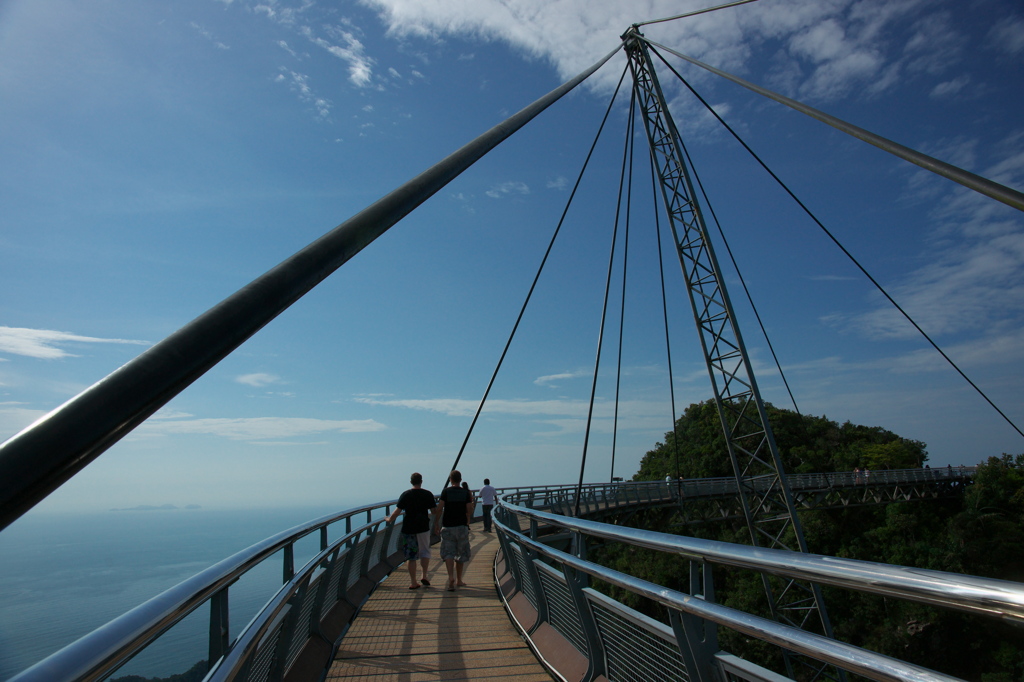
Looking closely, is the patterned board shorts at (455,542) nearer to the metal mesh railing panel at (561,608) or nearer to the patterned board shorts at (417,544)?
the patterned board shorts at (417,544)

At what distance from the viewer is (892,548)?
50469 millimetres

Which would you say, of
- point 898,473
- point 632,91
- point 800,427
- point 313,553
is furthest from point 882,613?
point 313,553

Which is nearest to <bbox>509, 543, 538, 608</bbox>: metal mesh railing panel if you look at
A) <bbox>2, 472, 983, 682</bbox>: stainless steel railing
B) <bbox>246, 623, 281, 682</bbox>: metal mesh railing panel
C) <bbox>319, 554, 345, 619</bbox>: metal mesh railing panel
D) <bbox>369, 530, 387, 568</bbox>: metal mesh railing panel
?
<bbox>2, 472, 983, 682</bbox>: stainless steel railing

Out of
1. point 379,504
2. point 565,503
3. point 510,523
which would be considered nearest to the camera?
point 510,523

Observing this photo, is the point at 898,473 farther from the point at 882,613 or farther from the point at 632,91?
the point at 632,91

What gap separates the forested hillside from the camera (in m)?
41.2

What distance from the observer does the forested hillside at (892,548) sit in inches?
1620

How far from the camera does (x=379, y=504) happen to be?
9.82 meters

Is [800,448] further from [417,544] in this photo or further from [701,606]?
[701,606]

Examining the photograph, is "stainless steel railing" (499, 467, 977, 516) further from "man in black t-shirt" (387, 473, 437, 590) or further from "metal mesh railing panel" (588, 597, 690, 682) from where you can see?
"metal mesh railing panel" (588, 597, 690, 682)

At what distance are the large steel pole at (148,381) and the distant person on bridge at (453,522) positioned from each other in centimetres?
648

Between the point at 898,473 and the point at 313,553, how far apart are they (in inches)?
2505

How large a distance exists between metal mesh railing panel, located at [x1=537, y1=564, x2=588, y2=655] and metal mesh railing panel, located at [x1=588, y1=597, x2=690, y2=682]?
1.02ft

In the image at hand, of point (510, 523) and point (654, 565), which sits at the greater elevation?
point (510, 523)
